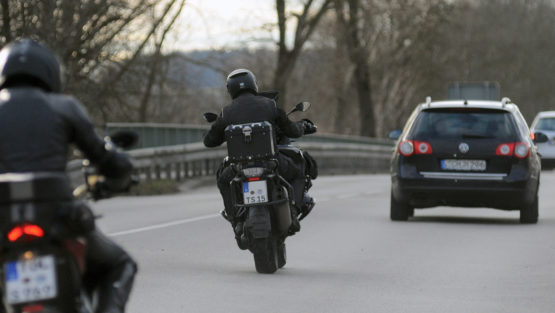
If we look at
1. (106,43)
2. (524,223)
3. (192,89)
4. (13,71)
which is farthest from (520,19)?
(13,71)

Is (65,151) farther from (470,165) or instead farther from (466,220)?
(466,220)

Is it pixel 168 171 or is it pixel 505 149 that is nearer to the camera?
pixel 505 149

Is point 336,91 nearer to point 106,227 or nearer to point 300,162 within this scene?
point 106,227

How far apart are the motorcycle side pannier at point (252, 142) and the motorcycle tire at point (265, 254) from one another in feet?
2.01

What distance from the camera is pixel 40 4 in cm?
2336

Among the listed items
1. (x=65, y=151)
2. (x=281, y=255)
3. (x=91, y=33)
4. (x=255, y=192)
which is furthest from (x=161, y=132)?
(x=65, y=151)

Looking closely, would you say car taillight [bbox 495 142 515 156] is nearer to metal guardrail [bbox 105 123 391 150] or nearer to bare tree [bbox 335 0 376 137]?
metal guardrail [bbox 105 123 391 150]

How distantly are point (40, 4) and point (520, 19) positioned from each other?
62709mm

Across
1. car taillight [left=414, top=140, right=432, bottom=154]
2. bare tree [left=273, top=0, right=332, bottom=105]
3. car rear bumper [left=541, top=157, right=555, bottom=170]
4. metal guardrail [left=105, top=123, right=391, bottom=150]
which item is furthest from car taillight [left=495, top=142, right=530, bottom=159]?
bare tree [left=273, top=0, right=332, bottom=105]

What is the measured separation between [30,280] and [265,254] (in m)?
5.37

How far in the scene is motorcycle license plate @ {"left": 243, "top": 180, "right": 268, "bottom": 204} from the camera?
962cm

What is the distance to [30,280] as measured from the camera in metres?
4.43

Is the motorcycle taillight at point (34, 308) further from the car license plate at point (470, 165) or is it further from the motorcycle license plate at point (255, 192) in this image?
the car license plate at point (470, 165)

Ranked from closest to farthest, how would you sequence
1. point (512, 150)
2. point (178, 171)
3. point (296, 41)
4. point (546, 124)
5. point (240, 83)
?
point (240, 83)
point (512, 150)
point (178, 171)
point (546, 124)
point (296, 41)
